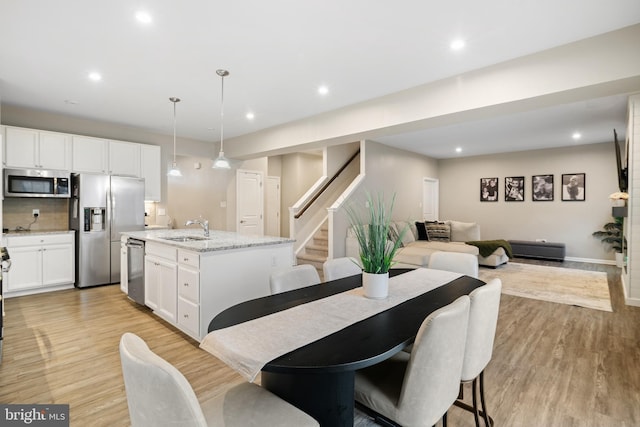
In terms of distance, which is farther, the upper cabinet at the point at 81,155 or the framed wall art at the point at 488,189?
the framed wall art at the point at 488,189

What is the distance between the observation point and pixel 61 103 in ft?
14.6

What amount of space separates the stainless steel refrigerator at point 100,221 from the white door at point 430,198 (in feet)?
22.2

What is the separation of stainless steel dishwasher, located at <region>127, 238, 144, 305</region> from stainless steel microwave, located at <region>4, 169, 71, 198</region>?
1.75 metres

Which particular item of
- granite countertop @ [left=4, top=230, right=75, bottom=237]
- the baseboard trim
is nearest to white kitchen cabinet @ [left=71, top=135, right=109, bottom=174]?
granite countertop @ [left=4, top=230, right=75, bottom=237]

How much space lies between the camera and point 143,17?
8.08ft

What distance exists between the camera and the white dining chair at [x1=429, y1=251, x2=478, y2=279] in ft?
9.18

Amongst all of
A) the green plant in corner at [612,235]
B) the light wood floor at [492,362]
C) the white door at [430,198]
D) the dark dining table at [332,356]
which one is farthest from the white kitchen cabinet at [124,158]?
the green plant in corner at [612,235]

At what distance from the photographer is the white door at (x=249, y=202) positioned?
23.8 feet

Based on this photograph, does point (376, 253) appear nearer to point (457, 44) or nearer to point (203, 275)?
point (203, 275)

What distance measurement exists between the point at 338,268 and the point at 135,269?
9.21ft

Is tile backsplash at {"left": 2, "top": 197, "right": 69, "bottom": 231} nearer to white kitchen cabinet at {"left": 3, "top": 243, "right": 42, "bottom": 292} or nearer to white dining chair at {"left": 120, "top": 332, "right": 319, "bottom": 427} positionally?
white kitchen cabinet at {"left": 3, "top": 243, "right": 42, "bottom": 292}

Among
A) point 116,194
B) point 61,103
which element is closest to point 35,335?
point 116,194

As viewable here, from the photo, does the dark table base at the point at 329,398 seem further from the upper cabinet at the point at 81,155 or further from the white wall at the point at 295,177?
the white wall at the point at 295,177

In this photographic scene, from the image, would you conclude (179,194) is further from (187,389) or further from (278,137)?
(187,389)
